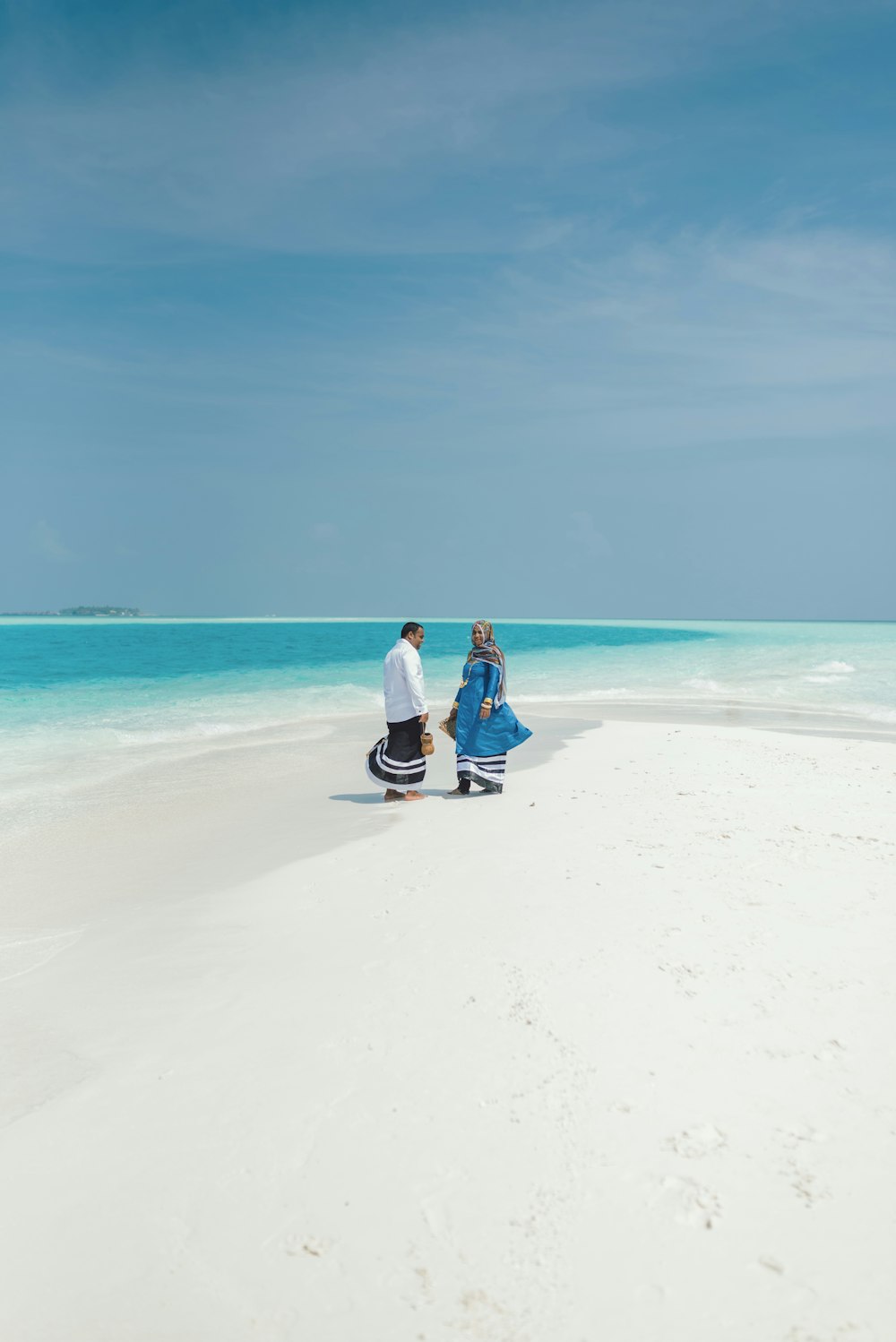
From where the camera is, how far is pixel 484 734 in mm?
9641

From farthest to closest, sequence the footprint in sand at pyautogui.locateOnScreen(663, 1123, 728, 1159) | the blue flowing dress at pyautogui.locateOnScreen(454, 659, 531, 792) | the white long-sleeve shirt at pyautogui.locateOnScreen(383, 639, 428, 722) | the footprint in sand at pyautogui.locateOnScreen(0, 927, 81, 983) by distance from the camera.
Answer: the blue flowing dress at pyautogui.locateOnScreen(454, 659, 531, 792) → the white long-sleeve shirt at pyautogui.locateOnScreen(383, 639, 428, 722) → the footprint in sand at pyautogui.locateOnScreen(0, 927, 81, 983) → the footprint in sand at pyautogui.locateOnScreen(663, 1123, 728, 1159)

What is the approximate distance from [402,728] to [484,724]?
87 cm

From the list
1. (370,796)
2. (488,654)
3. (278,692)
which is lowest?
(278,692)

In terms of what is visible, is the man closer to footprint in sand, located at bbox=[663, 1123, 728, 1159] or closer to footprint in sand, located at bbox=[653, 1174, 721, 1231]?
footprint in sand, located at bbox=[663, 1123, 728, 1159]

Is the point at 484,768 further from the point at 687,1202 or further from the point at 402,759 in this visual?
A: the point at 687,1202

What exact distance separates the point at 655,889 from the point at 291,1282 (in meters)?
3.50

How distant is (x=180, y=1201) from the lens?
9.74 feet

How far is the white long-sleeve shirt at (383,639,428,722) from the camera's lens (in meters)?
9.38

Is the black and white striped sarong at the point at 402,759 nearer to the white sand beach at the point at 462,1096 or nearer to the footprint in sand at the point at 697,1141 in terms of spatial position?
the white sand beach at the point at 462,1096

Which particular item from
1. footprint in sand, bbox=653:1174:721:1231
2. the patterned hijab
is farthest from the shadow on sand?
footprint in sand, bbox=653:1174:721:1231

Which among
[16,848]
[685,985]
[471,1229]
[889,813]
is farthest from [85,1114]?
[889,813]

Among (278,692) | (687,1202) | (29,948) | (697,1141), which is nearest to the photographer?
→ (687,1202)

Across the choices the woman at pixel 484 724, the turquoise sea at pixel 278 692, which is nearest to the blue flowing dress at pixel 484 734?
the woman at pixel 484 724

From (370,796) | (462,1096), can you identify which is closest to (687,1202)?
(462,1096)
